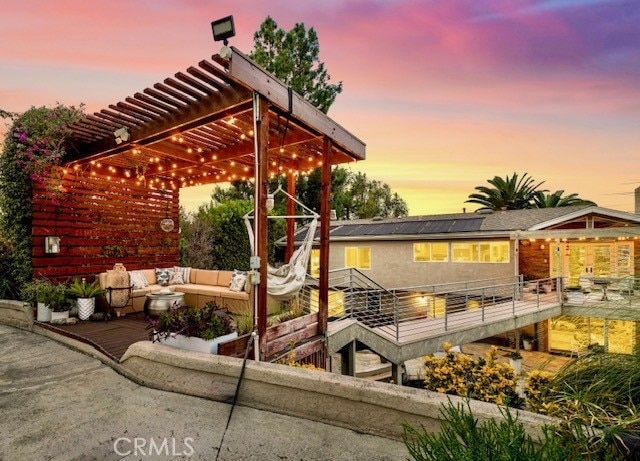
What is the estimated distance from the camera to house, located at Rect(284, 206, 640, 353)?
1337 centimetres

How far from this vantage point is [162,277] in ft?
28.7

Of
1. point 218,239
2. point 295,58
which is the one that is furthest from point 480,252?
point 295,58

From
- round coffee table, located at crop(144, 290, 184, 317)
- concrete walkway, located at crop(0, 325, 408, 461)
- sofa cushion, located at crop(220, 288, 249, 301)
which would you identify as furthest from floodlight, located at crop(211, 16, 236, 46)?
sofa cushion, located at crop(220, 288, 249, 301)

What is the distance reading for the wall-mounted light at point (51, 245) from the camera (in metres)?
6.82

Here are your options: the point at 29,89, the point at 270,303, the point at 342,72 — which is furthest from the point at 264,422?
the point at 342,72

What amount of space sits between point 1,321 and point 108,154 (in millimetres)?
3562

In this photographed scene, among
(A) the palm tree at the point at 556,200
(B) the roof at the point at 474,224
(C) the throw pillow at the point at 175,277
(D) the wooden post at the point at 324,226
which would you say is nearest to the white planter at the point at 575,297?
(B) the roof at the point at 474,224

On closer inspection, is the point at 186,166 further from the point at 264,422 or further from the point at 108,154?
the point at 264,422

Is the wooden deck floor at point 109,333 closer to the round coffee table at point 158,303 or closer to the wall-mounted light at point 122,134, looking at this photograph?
the round coffee table at point 158,303

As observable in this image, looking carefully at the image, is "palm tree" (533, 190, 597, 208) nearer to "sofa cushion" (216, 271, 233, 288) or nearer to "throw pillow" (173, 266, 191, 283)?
"sofa cushion" (216, 271, 233, 288)

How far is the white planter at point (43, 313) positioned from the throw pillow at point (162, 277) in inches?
108

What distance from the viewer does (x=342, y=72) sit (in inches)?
768

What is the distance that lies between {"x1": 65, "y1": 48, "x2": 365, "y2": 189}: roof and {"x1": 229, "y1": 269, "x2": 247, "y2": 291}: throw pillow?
2473 mm

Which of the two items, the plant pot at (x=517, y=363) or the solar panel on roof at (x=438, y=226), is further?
the solar panel on roof at (x=438, y=226)
